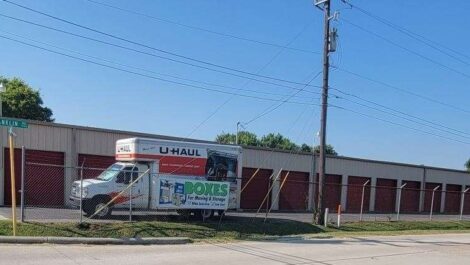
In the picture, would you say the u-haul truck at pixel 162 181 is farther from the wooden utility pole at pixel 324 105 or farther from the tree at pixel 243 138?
the tree at pixel 243 138

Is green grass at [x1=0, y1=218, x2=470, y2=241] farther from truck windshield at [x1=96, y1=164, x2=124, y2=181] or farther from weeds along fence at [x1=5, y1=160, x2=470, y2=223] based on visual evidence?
truck windshield at [x1=96, y1=164, x2=124, y2=181]

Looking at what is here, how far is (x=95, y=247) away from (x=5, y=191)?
13.8 meters

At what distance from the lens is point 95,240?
15117mm

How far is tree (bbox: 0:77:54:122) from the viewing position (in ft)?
172

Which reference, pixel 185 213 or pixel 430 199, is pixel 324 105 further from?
pixel 430 199

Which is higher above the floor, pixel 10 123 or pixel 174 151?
pixel 10 123

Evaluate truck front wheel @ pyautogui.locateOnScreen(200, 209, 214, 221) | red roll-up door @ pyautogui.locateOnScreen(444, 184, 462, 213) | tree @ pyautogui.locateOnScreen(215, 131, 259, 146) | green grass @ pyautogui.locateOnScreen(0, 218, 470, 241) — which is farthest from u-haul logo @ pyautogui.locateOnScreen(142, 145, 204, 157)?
tree @ pyautogui.locateOnScreen(215, 131, 259, 146)

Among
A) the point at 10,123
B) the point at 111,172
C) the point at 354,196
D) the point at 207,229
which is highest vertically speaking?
the point at 10,123

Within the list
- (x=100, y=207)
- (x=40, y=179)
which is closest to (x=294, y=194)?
(x=40, y=179)

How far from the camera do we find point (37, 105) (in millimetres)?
55188

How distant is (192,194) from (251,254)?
6930 millimetres

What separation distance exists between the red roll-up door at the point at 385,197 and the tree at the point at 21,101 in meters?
33.8

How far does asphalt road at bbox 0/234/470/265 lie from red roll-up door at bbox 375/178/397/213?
26.5 meters

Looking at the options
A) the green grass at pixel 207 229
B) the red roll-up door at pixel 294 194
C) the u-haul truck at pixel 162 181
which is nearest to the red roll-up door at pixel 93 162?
the u-haul truck at pixel 162 181
